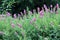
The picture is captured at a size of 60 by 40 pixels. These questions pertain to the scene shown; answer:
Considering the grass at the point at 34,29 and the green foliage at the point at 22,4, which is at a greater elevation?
the grass at the point at 34,29

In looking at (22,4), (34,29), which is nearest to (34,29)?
(34,29)

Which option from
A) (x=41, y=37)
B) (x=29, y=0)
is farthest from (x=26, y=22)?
(x=29, y=0)

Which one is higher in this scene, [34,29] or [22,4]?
[34,29]

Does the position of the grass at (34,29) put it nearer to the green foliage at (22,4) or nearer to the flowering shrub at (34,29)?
the flowering shrub at (34,29)

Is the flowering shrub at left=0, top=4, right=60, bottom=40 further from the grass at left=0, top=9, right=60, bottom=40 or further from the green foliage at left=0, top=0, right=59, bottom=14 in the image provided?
the green foliage at left=0, top=0, right=59, bottom=14

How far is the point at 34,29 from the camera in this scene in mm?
3547

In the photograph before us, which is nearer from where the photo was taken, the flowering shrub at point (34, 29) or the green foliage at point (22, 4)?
the flowering shrub at point (34, 29)

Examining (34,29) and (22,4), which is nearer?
(34,29)

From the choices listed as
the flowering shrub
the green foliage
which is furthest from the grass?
the green foliage

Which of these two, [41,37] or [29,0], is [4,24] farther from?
[29,0]

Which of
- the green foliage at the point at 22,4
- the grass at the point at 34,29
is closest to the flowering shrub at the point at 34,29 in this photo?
the grass at the point at 34,29

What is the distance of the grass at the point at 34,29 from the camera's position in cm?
347

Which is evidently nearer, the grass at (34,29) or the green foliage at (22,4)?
the grass at (34,29)

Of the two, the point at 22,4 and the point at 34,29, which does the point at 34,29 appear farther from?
the point at 22,4
